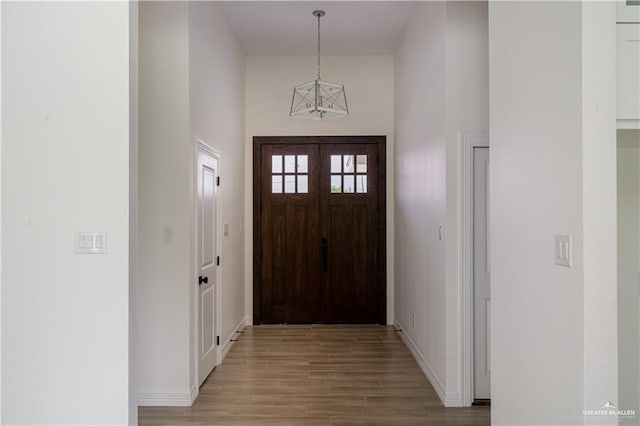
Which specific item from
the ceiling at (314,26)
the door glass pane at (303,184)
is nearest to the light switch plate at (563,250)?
the ceiling at (314,26)

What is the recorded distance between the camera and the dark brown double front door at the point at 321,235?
5.48m

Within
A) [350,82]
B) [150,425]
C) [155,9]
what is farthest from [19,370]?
[350,82]

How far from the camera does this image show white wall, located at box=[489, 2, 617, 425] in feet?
4.76

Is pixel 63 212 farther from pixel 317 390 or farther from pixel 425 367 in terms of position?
pixel 425 367

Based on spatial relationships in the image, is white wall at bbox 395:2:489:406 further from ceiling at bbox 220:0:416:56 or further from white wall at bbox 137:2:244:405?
white wall at bbox 137:2:244:405

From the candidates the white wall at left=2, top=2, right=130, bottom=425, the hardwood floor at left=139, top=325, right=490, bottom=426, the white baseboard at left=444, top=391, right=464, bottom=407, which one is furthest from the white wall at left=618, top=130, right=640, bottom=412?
the white wall at left=2, top=2, right=130, bottom=425

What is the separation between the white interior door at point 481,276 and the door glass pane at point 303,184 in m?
Answer: 2.75

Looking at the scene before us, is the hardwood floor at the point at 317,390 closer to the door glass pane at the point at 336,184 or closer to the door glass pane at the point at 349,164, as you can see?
the door glass pane at the point at 336,184

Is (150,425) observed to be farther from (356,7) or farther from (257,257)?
(356,7)

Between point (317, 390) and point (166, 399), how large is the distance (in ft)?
3.81

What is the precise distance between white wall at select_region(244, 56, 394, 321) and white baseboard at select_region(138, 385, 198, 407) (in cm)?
243

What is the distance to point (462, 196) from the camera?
3102 mm

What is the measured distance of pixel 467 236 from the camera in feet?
10.2

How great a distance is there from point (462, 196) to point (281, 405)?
209 centimetres
